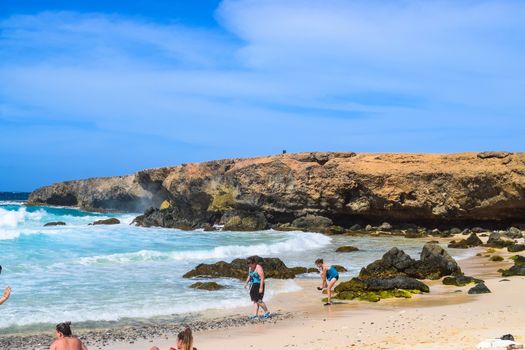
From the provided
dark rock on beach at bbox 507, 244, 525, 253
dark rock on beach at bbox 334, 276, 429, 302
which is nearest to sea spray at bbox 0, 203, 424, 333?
dark rock on beach at bbox 334, 276, 429, 302

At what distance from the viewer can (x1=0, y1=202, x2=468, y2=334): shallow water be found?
1327 cm

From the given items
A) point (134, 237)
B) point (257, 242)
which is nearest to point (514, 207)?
point (257, 242)

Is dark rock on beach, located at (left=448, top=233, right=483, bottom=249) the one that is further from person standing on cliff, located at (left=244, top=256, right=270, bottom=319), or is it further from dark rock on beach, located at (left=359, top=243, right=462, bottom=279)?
person standing on cliff, located at (left=244, top=256, right=270, bottom=319)

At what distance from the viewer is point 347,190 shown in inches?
1646

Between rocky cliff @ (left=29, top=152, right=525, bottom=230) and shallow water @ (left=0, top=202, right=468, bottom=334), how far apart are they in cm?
633

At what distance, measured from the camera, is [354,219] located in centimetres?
4397

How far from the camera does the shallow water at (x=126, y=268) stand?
13.3 meters

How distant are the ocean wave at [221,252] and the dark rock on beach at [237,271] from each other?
17.2ft

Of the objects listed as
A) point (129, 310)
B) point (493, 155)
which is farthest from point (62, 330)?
point (493, 155)

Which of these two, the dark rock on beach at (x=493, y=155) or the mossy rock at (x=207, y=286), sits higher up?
the dark rock on beach at (x=493, y=155)

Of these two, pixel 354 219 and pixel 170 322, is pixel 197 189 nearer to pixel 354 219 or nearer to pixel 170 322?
pixel 354 219

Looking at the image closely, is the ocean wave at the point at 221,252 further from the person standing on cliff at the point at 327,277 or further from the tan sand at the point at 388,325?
the person standing on cliff at the point at 327,277

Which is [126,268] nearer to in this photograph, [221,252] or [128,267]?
[128,267]

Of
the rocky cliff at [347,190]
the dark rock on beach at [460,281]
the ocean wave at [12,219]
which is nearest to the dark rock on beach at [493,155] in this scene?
the rocky cliff at [347,190]
